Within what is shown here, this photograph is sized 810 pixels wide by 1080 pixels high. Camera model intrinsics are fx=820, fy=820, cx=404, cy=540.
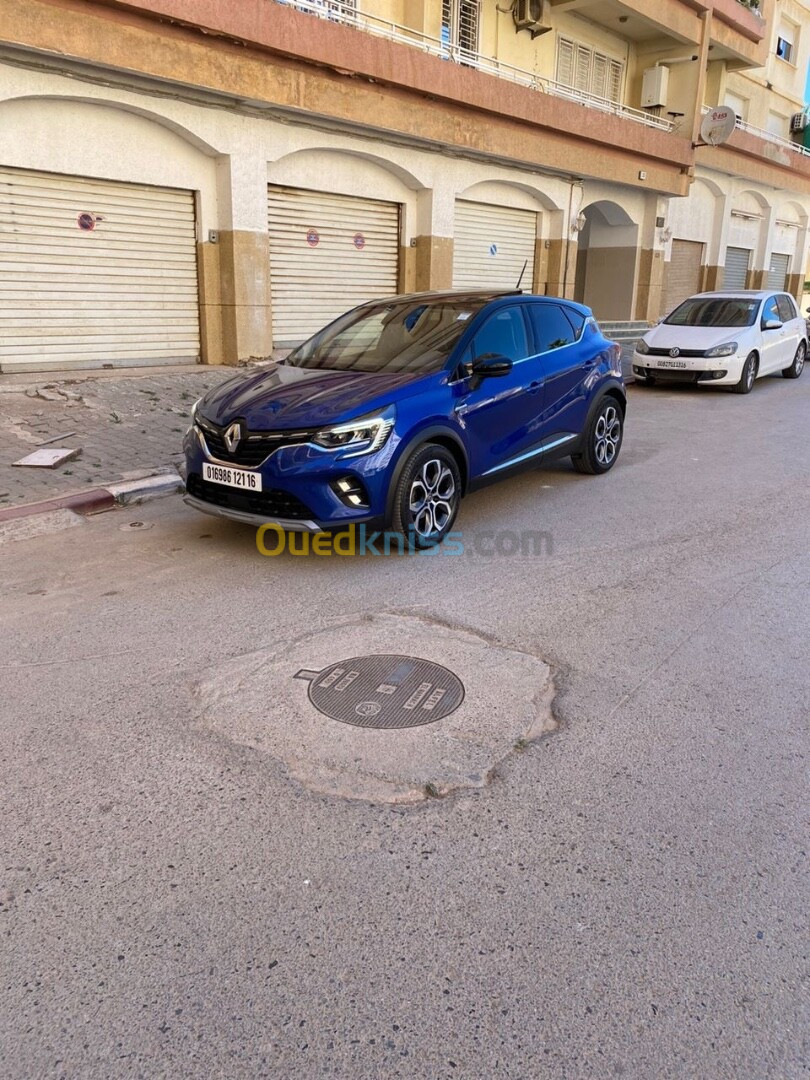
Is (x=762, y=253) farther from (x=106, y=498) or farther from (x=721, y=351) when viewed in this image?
(x=106, y=498)

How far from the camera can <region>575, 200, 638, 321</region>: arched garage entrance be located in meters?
22.9

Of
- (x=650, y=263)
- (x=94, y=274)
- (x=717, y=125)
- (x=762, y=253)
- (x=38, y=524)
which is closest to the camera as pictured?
(x=38, y=524)

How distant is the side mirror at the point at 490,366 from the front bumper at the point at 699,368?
28.6 ft

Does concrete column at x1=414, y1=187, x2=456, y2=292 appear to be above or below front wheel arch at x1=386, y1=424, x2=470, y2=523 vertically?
above

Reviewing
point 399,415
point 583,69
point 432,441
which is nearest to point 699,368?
point 432,441

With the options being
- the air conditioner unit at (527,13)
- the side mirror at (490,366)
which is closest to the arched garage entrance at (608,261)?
the air conditioner unit at (527,13)

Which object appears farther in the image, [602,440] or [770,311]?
[770,311]

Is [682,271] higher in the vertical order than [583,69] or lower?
lower

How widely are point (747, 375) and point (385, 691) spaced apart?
39.9 feet

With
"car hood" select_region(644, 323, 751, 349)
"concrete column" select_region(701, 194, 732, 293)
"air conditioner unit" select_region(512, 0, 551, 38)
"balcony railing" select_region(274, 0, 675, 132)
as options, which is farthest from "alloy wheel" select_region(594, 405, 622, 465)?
"concrete column" select_region(701, 194, 732, 293)

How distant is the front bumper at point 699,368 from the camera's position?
13461mm

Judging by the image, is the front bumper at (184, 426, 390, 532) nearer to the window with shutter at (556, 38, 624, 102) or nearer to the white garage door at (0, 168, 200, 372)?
the white garage door at (0, 168, 200, 372)

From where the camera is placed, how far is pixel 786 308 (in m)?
15.6

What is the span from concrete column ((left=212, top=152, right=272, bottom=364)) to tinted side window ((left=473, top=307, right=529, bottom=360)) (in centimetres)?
747
